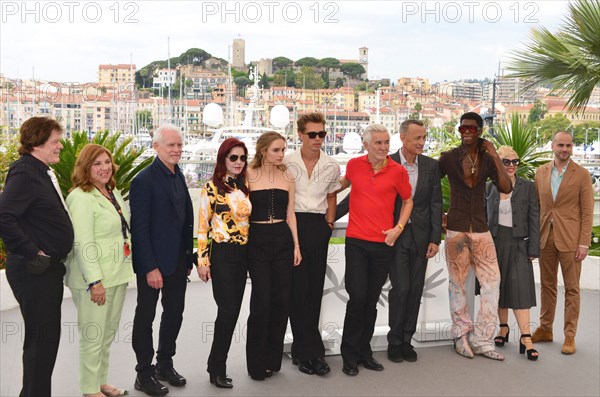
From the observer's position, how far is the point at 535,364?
432cm

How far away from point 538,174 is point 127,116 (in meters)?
35.5

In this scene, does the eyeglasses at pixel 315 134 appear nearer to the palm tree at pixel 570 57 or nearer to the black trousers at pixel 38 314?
the black trousers at pixel 38 314

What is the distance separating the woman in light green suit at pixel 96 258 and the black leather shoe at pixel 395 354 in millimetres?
1766

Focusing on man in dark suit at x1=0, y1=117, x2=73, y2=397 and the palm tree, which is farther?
the palm tree

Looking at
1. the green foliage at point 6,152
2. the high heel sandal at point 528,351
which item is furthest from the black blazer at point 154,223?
the green foliage at point 6,152

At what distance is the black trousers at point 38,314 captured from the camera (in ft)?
9.87

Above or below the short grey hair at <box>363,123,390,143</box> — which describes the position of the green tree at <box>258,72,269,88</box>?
above

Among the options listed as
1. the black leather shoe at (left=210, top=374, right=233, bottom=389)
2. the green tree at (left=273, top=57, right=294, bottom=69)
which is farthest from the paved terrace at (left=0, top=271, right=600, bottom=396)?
the green tree at (left=273, top=57, right=294, bottom=69)

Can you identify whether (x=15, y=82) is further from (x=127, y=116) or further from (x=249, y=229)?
(x=249, y=229)

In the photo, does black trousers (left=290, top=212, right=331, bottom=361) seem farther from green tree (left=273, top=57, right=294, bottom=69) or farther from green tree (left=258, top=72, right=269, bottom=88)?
green tree (left=273, top=57, right=294, bottom=69)

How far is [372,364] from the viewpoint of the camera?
4.15 meters

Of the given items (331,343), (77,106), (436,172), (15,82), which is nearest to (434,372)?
(331,343)

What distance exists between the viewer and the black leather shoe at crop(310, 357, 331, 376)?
13.2 feet

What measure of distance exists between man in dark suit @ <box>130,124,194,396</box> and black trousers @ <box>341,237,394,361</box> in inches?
38.1
